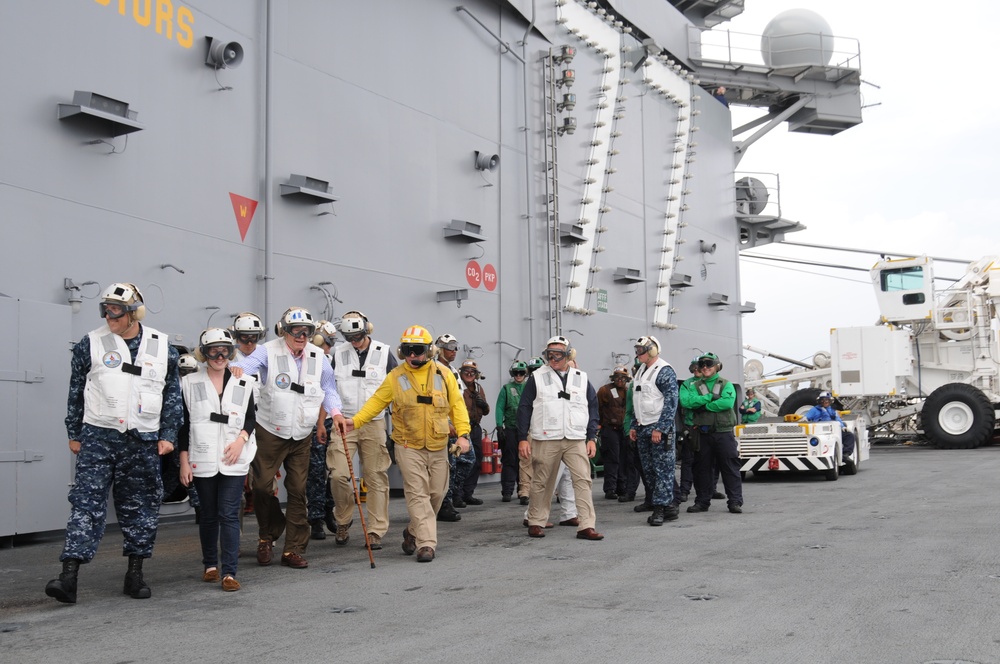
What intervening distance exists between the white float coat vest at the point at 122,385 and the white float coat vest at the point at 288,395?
1.14 metres

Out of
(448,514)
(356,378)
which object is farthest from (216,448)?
(448,514)

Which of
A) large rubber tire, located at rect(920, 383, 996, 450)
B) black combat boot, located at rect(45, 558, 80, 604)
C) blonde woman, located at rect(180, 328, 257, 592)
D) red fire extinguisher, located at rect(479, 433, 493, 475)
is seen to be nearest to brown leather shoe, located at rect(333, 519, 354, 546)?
blonde woman, located at rect(180, 328, 257, 592)

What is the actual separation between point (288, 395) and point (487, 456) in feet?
28.3

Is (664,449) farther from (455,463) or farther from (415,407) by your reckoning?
(415,407)

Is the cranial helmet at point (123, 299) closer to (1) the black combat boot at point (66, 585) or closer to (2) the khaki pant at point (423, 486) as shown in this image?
(1) the black combat boot at point (66, 585)

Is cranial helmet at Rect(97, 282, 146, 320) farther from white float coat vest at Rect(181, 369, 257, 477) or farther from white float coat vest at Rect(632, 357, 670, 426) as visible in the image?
white float coat vest at Rect(632, 357, 670, 426)

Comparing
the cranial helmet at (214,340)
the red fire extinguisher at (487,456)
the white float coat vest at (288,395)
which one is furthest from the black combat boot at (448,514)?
the red fire extinguisher at (487,456)

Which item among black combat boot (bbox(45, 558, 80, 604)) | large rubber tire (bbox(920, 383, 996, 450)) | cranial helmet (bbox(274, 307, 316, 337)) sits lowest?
black combat boot (bbox(45, 558, 80, 604))

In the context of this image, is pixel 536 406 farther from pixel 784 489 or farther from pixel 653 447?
pixel 784 489

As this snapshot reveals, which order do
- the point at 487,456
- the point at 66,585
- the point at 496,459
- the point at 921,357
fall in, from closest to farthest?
the point at 66,585, the point at 487,456, the point at 496,459, the point at 921,357

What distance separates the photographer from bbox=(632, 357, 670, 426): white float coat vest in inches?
402

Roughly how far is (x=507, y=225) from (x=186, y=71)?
7.08 metres

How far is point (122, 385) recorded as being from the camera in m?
6.11

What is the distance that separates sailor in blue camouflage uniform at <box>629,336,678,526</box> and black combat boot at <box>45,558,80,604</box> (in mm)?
5772
